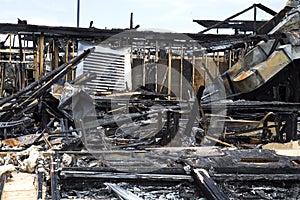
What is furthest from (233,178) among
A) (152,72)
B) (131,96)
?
(152,72)

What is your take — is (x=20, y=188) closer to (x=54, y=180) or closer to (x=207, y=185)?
(x=54, y=180)

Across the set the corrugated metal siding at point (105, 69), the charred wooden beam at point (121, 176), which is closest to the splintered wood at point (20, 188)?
the charred wooden beam at point (121, 176)

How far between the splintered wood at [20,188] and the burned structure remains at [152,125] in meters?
0.02

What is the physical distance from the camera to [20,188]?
454cm

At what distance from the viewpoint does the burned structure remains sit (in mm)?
4551

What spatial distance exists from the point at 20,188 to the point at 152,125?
13.9 ft

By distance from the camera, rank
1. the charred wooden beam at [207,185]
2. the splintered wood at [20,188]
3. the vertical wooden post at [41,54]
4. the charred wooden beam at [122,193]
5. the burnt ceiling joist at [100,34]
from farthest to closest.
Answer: the vertical wooden post at [41,54], the burnt ceiling joist at [100,34], the splintered wood at [20,188], the charred wooden beam at [122,193], the charred wooden beam at [207,185]

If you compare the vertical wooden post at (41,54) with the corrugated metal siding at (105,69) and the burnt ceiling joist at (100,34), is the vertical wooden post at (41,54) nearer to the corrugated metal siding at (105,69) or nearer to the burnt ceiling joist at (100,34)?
the burnt ceiling joist at (100,34)

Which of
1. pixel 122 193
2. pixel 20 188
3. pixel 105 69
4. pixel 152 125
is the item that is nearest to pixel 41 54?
pixel 105 69

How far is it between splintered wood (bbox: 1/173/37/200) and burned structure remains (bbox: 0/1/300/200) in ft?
0.05

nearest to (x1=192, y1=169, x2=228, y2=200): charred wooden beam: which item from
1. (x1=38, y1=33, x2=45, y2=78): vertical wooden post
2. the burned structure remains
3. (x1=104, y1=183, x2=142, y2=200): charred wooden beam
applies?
the burned structure remains

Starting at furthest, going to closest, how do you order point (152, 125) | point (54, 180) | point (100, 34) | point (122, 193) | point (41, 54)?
point (100, 34) < point (41, 54) < point (152, 125) < point (54, 180) < point (122, 193)

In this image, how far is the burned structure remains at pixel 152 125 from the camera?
14.9 feet

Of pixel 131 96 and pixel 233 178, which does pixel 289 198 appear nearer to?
pixel 233 178
